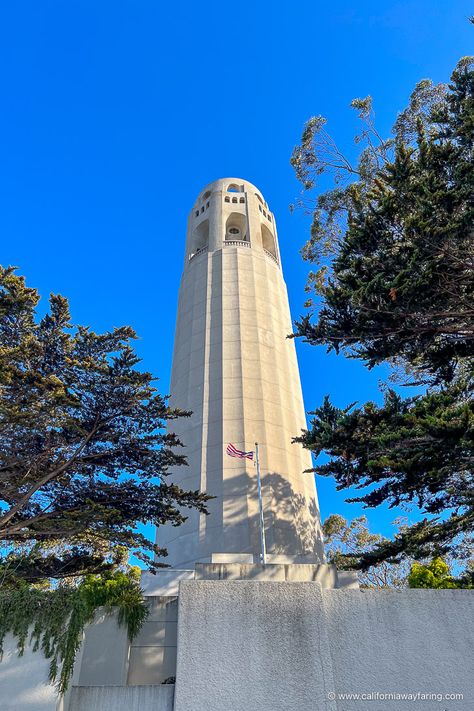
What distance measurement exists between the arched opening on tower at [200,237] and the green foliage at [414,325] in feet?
69.6

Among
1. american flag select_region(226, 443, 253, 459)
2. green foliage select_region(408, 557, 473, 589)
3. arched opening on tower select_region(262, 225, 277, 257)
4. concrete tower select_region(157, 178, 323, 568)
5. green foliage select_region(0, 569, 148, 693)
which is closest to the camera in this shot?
green foliage select_region(0, 569, 148, 693)

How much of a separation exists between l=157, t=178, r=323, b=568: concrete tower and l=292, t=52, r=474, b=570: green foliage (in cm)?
945

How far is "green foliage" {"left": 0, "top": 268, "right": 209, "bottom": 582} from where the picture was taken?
1299 cm

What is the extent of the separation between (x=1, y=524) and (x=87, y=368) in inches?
192

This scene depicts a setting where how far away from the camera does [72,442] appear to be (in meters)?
14.1

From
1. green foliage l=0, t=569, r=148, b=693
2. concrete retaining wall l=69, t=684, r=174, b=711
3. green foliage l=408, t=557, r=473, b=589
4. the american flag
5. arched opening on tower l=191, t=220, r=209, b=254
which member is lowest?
concrete retaining wall l=69, t=684, r=174, b=711

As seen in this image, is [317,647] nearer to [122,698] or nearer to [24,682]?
[122,698]

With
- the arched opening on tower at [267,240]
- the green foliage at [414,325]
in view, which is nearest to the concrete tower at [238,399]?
the arched opening on tower at [267,240]

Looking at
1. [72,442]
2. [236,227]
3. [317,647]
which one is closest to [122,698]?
[317,647]

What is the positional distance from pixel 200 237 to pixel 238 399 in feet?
49.7

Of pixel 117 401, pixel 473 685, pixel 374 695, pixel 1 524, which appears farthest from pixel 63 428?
pixel 473 685

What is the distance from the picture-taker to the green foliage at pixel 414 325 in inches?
421

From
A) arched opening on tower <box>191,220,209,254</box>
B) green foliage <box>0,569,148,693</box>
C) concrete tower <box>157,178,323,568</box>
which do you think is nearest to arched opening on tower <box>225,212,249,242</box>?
concrete tower <box>157,178,323,568</box>

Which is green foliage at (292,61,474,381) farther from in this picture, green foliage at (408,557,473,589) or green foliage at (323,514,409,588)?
green foliage at (323,514,409,588)
